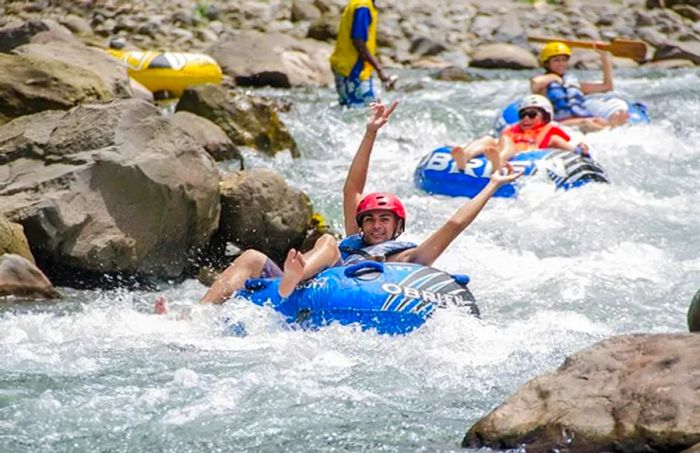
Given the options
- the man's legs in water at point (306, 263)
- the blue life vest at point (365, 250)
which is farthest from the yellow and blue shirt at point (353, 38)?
the man's legs in water at point (306, 263)

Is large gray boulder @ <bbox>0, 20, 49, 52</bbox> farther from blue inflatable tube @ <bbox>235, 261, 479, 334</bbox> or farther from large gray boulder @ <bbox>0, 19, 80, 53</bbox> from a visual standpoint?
blue inflatable tube @ <bbox>235, 261, 479, 334</bbox>

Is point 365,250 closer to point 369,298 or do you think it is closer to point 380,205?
point 380,205

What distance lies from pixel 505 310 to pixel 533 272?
105 centimetres

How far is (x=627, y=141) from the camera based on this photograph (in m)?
12.6

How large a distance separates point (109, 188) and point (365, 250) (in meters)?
1.79

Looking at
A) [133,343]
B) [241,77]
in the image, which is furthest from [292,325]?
[241,77]

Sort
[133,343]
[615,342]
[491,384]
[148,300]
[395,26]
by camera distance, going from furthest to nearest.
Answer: [395,26], [148,300], [133,343], [491,384], [615,342]

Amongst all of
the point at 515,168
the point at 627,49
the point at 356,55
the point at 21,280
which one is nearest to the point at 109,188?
the point at 21,280

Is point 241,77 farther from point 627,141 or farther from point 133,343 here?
point 133,343

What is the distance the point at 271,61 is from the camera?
52.8 ft

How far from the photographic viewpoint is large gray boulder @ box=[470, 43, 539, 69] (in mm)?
19156

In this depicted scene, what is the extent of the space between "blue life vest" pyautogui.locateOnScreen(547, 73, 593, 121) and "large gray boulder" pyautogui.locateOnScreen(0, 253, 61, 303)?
24.0ft

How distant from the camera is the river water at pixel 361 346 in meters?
5.06

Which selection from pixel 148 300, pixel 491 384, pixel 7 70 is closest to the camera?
pixel 491 384
